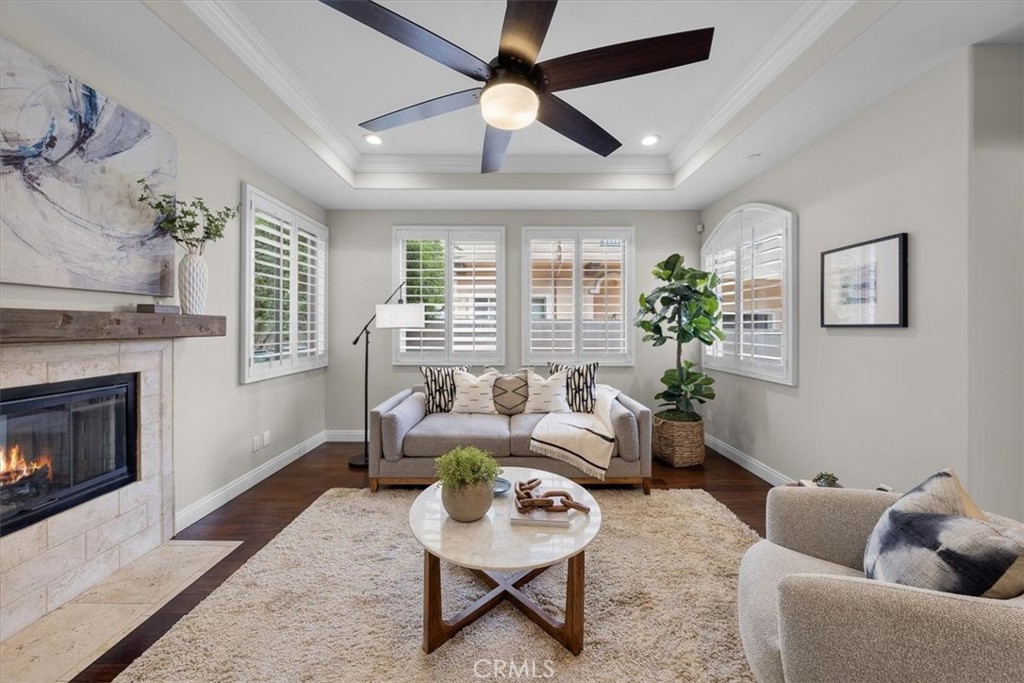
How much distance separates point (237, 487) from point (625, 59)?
3721 mm

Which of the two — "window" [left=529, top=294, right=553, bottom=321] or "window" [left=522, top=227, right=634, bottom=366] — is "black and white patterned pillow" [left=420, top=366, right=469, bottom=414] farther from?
"window" [left=529, top=294, right=553, bottom=321]

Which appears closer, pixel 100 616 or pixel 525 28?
pixel 525 28

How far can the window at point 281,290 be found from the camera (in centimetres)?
328

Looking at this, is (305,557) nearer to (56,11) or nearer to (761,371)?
(56,11)

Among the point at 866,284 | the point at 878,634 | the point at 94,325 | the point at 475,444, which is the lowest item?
the point at 475,444

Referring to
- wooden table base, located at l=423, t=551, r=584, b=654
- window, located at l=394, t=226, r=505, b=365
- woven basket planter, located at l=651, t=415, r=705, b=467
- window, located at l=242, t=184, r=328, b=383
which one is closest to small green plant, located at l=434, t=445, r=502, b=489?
wooden table base, located at l=423, t=551, r=584, b=654

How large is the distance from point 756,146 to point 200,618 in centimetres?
431

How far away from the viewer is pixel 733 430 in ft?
13.1

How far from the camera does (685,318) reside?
3.95m

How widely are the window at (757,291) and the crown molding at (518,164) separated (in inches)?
36.9

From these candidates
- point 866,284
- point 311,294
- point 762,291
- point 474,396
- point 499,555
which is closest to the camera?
point 499,555

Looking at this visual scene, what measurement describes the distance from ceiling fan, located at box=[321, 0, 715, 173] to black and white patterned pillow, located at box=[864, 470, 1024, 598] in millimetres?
1681

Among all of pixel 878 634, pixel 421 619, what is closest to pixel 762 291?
pixel 878 634

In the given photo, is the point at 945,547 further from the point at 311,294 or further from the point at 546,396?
the point at 311,294
